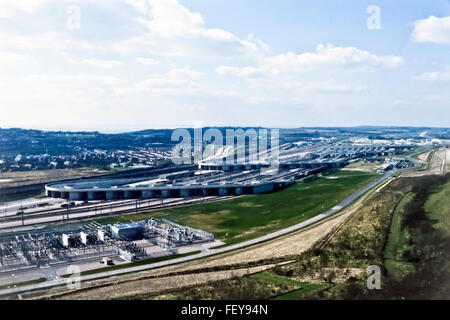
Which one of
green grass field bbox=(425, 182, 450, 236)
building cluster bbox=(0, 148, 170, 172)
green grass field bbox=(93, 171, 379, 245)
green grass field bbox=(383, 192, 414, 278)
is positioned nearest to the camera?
green grass field bbox=(383, 192, 414, 278)

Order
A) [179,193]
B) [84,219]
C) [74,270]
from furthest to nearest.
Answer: [179,193]
[84,219]
[74,270]

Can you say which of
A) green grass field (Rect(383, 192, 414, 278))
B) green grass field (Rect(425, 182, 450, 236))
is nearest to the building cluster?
green grass field (Rect(425, 182, 450, 236))

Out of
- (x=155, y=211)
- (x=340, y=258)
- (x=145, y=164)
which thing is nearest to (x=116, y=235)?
(x=155, y=211)

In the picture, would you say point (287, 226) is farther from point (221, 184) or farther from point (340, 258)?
point (221, 184)

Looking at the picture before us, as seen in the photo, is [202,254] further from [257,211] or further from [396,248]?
[257,211]

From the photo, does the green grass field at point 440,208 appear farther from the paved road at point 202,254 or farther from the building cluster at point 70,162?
the building cluster at point 70,162

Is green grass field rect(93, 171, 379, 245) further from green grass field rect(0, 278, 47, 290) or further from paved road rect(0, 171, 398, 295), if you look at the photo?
green grass field rect(0, 278, 47, 290)

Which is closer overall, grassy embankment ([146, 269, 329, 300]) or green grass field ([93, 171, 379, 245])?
grassy embankment ([146, 269, 329, 300])

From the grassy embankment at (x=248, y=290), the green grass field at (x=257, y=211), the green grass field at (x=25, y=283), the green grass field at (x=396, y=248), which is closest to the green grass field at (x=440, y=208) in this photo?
the green grass field at (x=396, y=248)
